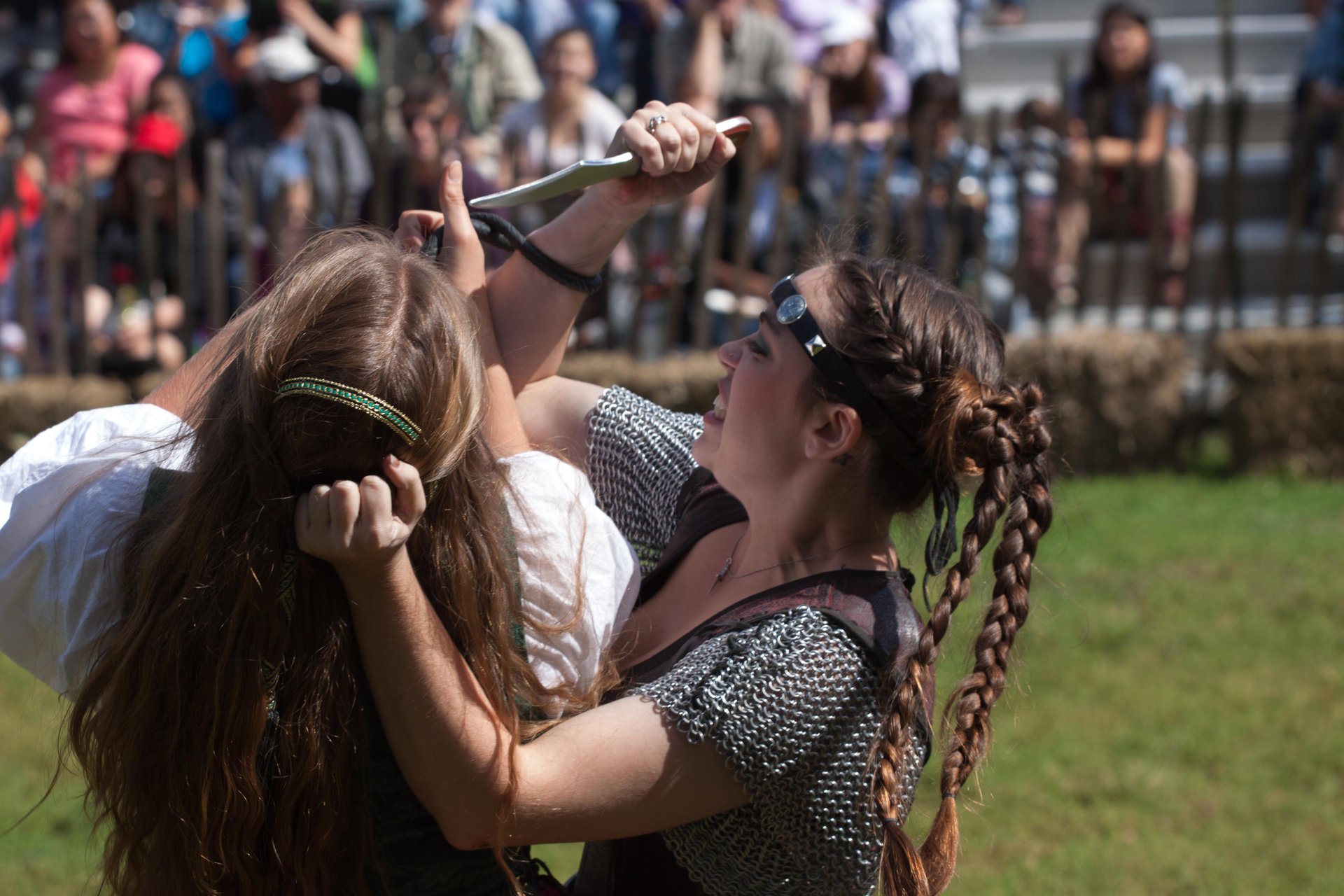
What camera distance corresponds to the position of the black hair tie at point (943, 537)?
182 cm

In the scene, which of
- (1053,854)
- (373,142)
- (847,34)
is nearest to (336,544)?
(1053,854)

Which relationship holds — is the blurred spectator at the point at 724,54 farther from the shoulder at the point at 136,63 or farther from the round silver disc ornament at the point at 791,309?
the round silver disc ornament at the point at 791,309

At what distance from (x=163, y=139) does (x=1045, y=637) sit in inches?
210

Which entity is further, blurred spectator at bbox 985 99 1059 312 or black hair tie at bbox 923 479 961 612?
blurred spectator at bbox 985 99 1059 312

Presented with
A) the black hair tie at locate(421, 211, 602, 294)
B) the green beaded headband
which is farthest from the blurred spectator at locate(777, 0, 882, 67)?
the green beaded headband

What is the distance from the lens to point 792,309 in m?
1.91

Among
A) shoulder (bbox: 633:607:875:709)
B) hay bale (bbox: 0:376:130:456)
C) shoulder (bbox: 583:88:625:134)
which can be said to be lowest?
hay bale (bbox: 0:376:130:456)

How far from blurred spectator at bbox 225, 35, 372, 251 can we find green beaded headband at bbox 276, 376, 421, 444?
5.33 m

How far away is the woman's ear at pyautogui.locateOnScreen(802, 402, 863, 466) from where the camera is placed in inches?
72.7

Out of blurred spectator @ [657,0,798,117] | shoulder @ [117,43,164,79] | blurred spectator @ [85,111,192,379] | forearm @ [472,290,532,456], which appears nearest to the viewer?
forearm @ [472,290,532,456]

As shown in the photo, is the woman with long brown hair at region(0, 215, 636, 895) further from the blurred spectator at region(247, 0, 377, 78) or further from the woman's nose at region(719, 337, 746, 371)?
the blurred spectator at region(247, 0, 377, 78)

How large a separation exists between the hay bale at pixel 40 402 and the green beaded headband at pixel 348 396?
211 inches

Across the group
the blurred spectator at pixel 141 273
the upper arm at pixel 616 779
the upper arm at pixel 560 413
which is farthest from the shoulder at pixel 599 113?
the upper arm at pixel 616 779

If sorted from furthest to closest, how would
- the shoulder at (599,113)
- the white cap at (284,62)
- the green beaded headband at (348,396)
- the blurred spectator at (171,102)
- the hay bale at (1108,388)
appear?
the blurred spectator at (171,102) → the white cap at (284,62) → the shoulder at (599,113) → the hay bale at (1108,388) → the green beaded headband at (348,396)
